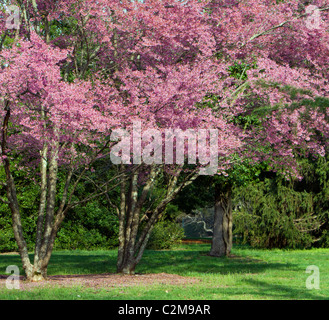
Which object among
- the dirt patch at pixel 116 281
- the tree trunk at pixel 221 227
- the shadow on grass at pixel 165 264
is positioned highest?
the tree trunk at pixel 221 227

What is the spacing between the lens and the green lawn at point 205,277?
895 centimetres

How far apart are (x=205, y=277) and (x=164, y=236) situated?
38.1 feet

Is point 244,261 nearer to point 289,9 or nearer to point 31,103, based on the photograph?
point 289,9

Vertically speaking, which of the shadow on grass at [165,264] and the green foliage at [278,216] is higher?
the green foliage at [278,216]

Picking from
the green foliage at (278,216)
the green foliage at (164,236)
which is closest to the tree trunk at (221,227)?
the green foliage at (164,236)

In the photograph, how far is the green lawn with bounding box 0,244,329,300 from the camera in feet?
29.4

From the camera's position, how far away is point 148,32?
38.0ft

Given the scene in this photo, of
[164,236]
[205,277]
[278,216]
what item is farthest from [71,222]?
[278,216]

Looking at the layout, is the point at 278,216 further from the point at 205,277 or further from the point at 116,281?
the point at 116,281

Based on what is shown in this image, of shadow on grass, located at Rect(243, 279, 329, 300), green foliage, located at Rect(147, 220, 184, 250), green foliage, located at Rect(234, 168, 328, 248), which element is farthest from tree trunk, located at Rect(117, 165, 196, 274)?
green foliage, located at Rect(234, 168, 328, 248)

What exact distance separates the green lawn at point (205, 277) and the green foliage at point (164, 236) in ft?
14.7

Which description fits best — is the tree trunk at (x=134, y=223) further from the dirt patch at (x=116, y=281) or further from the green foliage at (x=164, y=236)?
the green foliage at (x=164, y=236)

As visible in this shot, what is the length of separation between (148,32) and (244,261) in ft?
30.6

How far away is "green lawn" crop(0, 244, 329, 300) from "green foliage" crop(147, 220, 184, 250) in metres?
4.48
